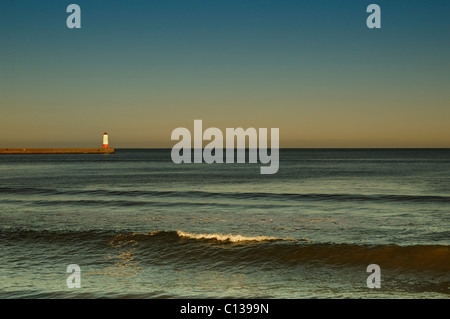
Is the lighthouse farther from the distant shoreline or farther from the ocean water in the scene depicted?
the ocean water

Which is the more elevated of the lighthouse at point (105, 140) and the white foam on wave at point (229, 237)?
the lighthouse at point (105, 140)

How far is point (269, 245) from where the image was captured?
13641mm

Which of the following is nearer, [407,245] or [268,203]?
[407,245]

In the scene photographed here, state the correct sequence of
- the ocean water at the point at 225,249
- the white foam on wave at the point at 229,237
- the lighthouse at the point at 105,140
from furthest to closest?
the lighthouse at the point at 105,140 → the white foam on wave at the point at 229,237 → the ocean water at the point at 225,249

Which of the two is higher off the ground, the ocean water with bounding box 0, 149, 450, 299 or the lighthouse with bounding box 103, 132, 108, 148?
the lighthouse with bounding box 103, 132, 108, 148

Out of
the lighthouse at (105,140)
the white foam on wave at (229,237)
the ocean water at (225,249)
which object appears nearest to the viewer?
the ocean water at (225,249)

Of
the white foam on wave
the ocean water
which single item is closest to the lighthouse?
the ocean water

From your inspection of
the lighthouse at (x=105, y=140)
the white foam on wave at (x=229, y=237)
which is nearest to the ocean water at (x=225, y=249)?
the white foam on wave at (x=229, y=237)

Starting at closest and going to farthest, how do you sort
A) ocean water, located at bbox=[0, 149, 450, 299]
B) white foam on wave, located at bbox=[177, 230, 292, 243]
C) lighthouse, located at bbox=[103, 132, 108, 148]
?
ocean water, located at bbox=[0, 149, 450, 299] < white foam on wave, located at bbox=[177, 230, 292, 243] < lighthouse, located at bbox=[103, 132, 108, 148]

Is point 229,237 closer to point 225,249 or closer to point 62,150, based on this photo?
point 225,249

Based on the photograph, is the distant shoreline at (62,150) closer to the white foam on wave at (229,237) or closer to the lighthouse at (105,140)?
the lighthouse at (105,140)

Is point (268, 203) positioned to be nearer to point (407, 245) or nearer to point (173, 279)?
point (407, 245)
